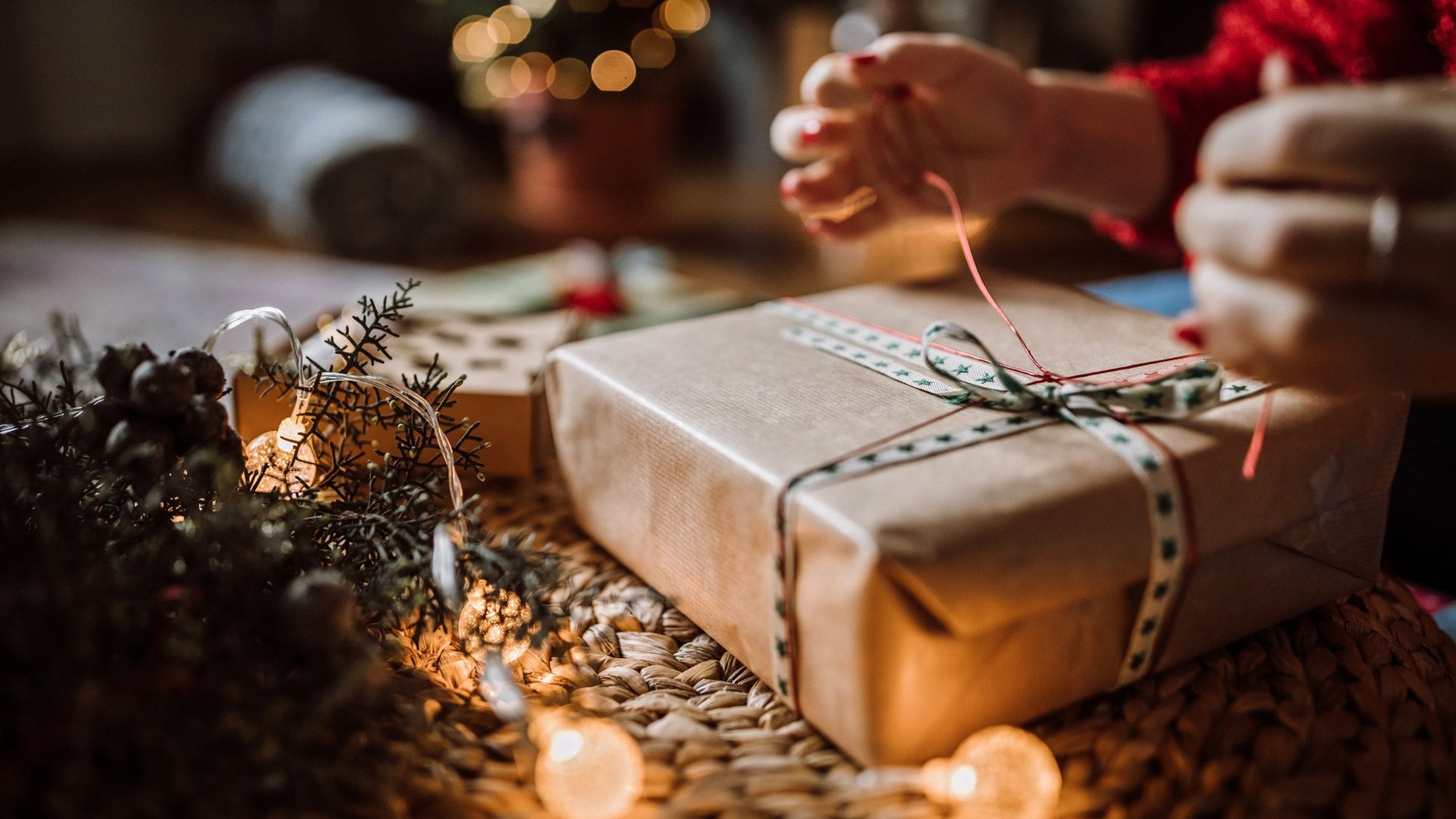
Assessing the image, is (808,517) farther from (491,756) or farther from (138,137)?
(138,137)

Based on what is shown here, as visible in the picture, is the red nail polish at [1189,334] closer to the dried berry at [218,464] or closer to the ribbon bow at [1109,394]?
the ribbon bow at [1109,394]

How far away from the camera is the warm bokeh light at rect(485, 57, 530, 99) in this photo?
1872mm

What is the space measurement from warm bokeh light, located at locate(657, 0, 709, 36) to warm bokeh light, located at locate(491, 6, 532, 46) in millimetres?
232

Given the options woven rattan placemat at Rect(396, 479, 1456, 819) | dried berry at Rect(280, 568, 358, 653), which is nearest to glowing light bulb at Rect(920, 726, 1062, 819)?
woven rattan placemat at Rect(396, 479, 1456, 819)

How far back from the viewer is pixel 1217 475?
19.0 inches

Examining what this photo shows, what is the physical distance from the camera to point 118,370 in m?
0.51

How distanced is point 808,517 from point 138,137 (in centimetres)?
281

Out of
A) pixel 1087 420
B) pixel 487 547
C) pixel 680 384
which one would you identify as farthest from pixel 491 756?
pixel 1087 420

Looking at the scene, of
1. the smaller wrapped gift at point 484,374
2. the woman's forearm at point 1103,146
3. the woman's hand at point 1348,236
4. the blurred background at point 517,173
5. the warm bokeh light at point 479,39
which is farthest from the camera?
the warm bokeh light at point 479,39

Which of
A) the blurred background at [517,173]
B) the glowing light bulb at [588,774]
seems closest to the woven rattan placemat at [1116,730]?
the glowing light bulb at [588,774]

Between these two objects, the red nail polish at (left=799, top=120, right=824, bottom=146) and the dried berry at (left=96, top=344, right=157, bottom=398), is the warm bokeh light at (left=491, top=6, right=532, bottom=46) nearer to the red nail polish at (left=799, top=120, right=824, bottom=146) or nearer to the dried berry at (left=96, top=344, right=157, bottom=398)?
the red nail polish at (left=799, top=120, right=824, bottom=146)

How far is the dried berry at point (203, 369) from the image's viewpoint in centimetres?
51

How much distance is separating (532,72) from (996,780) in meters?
1.68

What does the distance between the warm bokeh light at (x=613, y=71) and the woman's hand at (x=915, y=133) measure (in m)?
1.15
